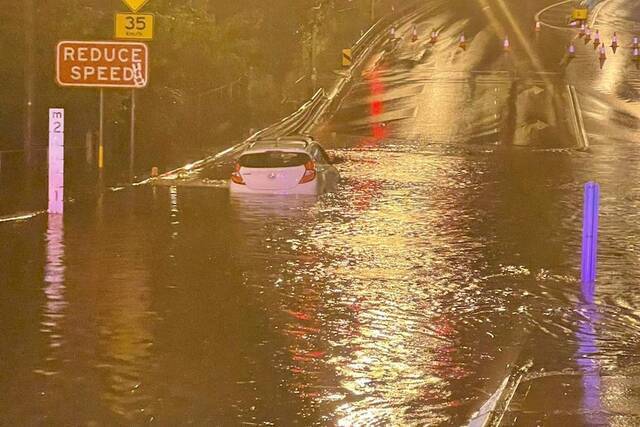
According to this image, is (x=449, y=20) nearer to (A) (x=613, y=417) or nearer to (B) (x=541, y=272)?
(B) (x=541, y=272)

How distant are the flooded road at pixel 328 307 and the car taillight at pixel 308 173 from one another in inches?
25.8

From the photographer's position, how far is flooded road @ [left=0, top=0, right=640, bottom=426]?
8812mm

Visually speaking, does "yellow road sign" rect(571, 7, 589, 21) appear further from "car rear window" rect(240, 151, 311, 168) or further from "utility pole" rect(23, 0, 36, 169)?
"car rear window" rect(240, 151, 311, 168)

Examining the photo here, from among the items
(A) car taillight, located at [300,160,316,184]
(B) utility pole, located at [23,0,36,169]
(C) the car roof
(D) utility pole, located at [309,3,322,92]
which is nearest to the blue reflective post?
(C) the car roof

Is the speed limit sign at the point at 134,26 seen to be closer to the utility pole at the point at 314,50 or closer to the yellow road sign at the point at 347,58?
the utility pole at the point at 314,50

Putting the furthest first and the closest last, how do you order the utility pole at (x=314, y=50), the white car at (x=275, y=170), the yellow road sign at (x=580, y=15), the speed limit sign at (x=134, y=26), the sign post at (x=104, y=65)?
the yellow road sign at (x=580, y=15) < the utility pole at (x=314, y=50) < the speed limit sign at (x=134, y=26) < the sign post at (x=104, y=65) < the white car at (x=275, y=170)

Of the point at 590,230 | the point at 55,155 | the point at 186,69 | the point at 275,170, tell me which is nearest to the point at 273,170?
the point at 275,170

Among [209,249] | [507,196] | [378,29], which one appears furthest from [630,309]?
[378,29]

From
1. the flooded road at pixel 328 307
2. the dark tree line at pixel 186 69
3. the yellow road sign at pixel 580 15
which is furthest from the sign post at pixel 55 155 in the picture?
the yellow road sign at pixel 580 15

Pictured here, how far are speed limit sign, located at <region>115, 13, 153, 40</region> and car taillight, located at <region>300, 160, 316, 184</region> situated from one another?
5.43 m

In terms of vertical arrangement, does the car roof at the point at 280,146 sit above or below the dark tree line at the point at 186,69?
below

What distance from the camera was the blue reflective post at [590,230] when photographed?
14.6 m

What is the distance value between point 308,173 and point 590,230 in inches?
Result: 420

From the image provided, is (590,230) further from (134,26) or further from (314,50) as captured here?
(314,50)
